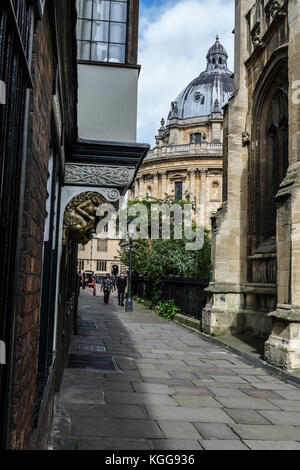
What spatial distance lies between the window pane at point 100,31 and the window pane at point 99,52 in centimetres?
11

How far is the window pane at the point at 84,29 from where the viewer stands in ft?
20.2

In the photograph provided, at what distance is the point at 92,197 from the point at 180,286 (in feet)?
43.9

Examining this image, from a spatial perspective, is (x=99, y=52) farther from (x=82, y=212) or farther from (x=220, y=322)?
(x=220, y=322)

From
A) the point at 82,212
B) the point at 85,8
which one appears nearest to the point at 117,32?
the point at 85,8

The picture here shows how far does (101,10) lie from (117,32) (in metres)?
0.37

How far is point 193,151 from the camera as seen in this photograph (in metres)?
55.7

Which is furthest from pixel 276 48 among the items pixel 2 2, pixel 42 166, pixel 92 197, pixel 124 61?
pixel 2 2

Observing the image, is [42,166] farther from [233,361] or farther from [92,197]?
[233,361]

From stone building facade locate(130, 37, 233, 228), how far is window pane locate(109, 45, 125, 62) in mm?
42520

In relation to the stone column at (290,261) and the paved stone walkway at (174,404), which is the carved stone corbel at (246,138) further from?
the paved stone walkway at (174,404)

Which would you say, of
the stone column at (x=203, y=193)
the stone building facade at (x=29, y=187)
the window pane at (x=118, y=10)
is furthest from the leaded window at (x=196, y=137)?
the stone building facade at (x=29, y=187)

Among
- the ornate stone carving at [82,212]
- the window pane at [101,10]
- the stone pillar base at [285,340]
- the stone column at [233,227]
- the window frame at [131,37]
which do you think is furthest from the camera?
the stone column at [233,227]

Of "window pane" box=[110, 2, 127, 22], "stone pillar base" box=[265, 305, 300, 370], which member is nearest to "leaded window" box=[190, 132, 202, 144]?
"stone pillar base" box=[265, 305, 300, 370]

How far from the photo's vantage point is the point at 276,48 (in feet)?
38.8
